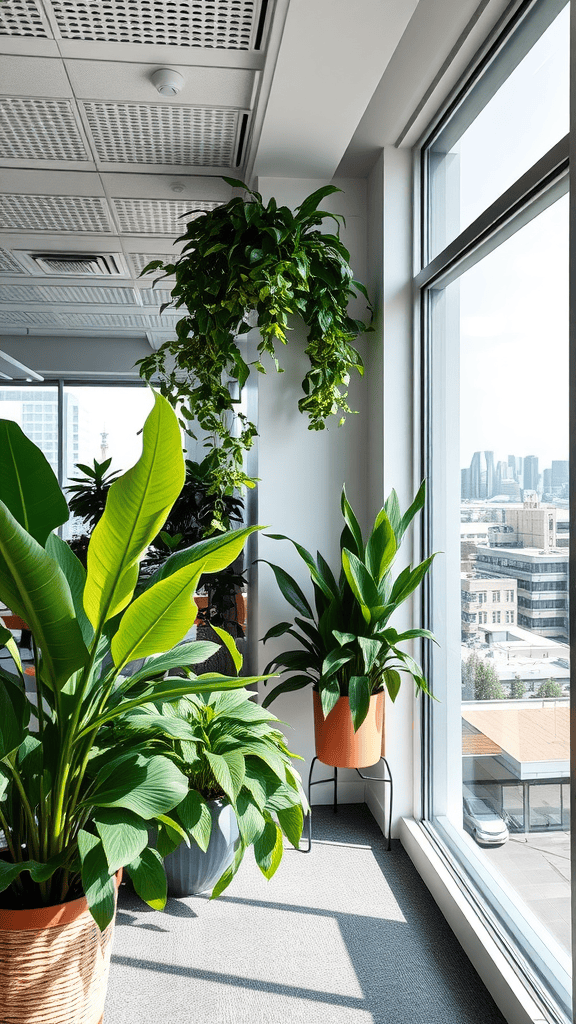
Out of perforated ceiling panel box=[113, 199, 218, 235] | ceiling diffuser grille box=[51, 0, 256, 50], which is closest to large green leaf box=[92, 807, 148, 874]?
ceiling diffuser grille box=[51, 0, 256, 50]

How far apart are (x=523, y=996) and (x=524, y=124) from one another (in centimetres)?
206

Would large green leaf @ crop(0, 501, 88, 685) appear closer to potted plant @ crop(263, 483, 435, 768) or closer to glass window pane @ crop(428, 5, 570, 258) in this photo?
potted plant @ crop(263, 483, 435, 768)

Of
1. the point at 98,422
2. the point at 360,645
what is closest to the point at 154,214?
the point at 360,645

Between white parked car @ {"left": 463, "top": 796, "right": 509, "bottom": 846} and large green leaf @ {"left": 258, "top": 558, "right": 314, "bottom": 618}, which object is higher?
large green leaf @ {"left": 258, "top": 558, "right": 314, "bottom": 618}

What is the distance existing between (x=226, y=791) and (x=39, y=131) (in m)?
2.33

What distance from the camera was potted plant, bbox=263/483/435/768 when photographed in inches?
90.1

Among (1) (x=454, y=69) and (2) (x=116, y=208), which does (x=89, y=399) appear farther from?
(1) (x=454, y=69)

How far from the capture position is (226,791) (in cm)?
158

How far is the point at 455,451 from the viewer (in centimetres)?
238

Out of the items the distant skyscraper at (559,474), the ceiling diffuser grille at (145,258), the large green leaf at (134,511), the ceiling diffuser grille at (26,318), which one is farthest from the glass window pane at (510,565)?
the ceiling diffuser grille at (26,318)

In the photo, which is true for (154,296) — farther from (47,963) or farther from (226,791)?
(47,963)

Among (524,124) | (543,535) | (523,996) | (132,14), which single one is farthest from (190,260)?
(523,996)

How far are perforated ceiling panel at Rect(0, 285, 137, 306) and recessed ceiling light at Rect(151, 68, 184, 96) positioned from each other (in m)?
2.52

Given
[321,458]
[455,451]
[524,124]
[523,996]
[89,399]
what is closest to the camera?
[523,996]
